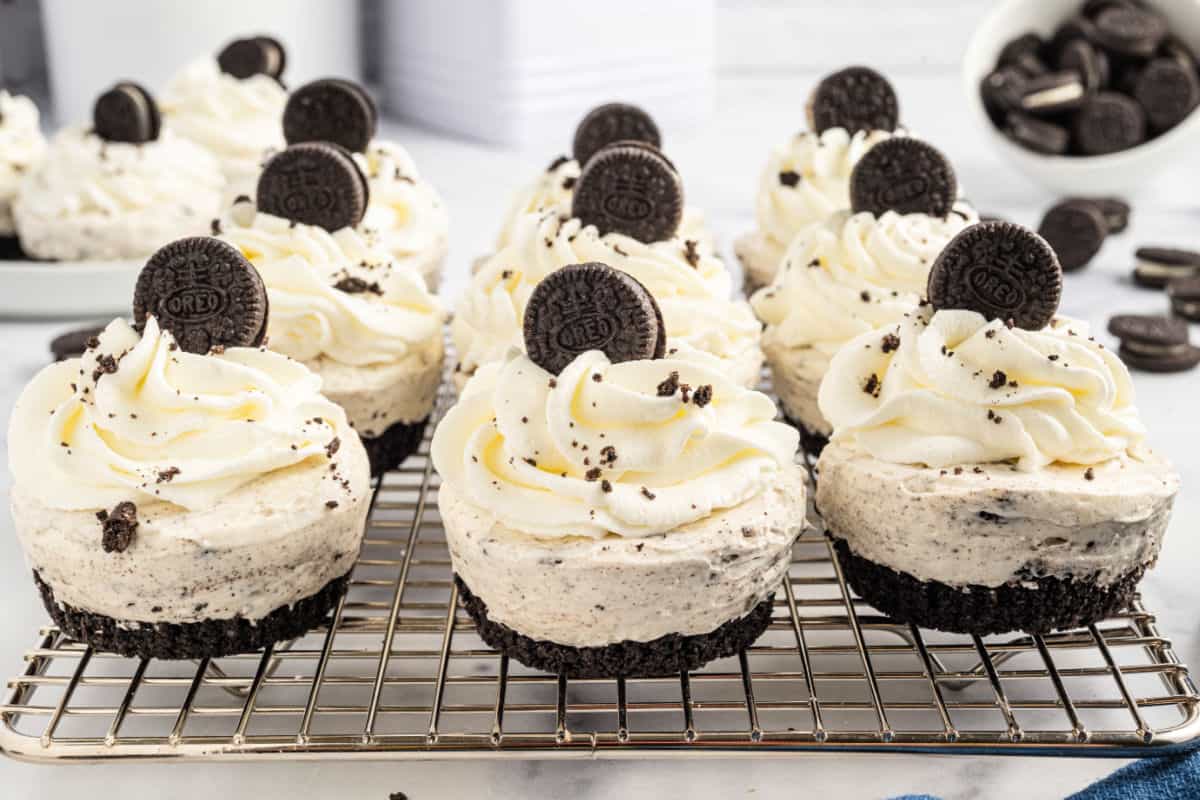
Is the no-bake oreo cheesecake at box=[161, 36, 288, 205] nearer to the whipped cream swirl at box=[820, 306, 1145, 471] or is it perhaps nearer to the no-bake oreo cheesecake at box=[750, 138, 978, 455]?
the no-bake oreo cheesecake at box=[750, 138, 978, 455]

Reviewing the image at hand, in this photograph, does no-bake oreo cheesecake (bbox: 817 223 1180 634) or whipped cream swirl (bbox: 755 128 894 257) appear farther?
whipped cream swirl (bbox: 755 128 894 257)

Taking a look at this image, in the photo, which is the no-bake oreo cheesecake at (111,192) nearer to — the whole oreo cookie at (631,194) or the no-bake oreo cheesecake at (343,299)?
the no-bake oreo cheesecake at (343,299)

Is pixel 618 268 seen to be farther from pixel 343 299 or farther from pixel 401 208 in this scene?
pixel 401 208

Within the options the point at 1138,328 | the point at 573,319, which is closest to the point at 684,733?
the point at 573,319

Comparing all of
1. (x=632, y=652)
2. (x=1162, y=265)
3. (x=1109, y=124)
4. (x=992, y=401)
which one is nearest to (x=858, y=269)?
(x=992, y=401)

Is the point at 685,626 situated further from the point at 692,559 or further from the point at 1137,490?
the point at 1137,490

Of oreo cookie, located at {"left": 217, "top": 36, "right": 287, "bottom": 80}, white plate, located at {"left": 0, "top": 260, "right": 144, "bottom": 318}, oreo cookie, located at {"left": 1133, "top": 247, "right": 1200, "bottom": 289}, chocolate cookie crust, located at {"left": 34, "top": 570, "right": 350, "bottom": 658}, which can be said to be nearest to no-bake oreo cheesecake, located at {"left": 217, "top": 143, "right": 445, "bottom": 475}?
chocolate cookie crust, located at {"left": 34, "top": 570, "right": 350, "bottom": 658}
